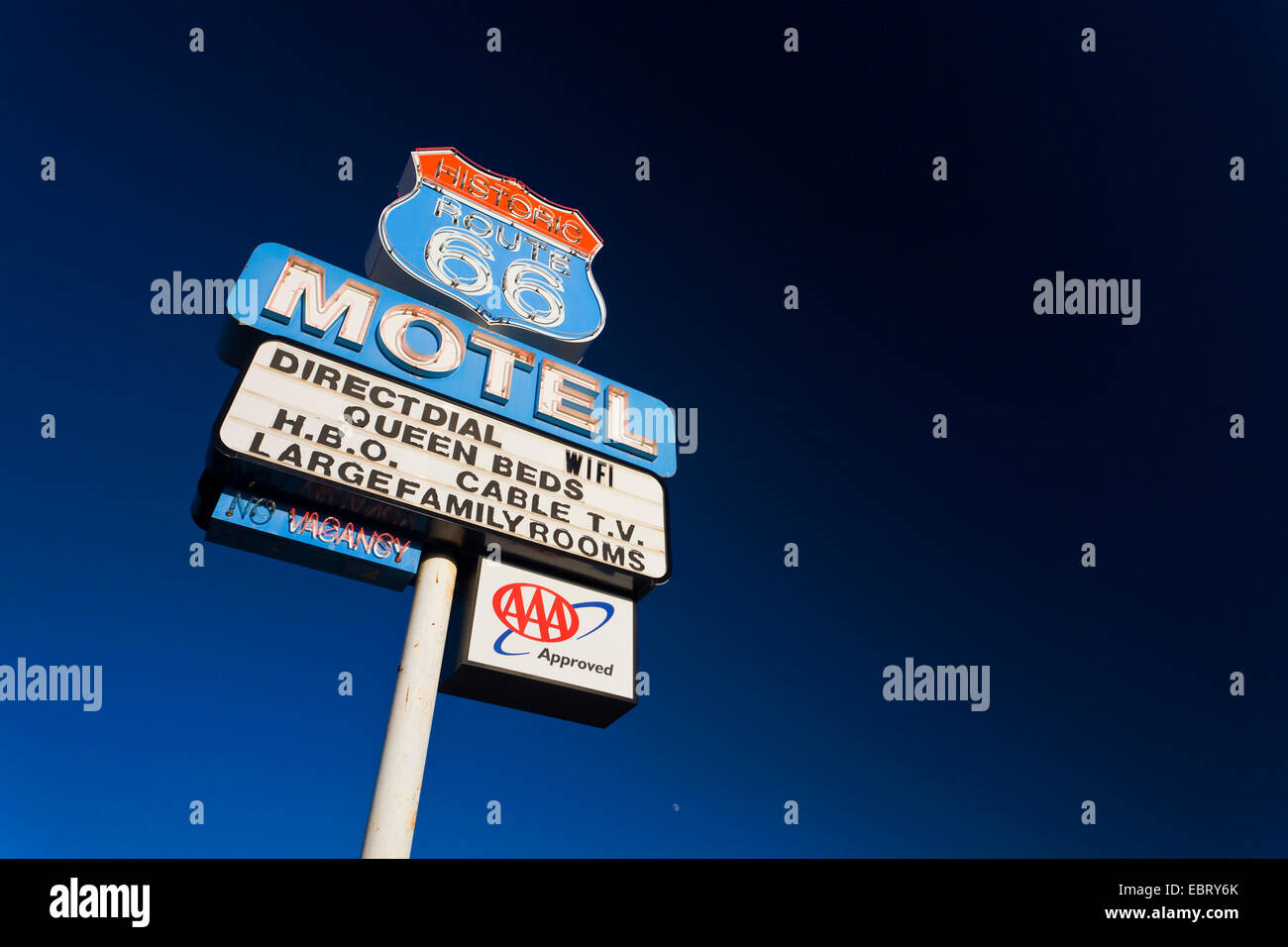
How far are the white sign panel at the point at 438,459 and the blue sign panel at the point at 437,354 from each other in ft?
0.70

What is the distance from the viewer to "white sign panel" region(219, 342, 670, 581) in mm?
7094

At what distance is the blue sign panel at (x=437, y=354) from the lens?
25.7 feet

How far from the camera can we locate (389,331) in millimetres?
8391

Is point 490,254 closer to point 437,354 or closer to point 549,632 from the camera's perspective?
point 437,354

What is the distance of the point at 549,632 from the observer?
24.5 ft

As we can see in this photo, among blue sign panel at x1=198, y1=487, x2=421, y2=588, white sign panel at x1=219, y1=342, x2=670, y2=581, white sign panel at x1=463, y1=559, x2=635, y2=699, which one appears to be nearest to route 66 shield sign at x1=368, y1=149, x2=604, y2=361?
white sign panel at x1=219, y1=342, x2=670, y2=581

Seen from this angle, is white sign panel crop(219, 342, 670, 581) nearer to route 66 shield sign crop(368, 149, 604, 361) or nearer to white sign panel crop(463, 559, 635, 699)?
white sign panel crop(463, 559, 635, 699)

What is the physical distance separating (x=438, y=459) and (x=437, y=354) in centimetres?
141

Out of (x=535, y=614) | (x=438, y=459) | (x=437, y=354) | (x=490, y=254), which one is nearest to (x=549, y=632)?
(x=535, y=614)

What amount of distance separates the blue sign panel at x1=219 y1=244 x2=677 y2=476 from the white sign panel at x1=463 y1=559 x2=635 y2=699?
180 cm
